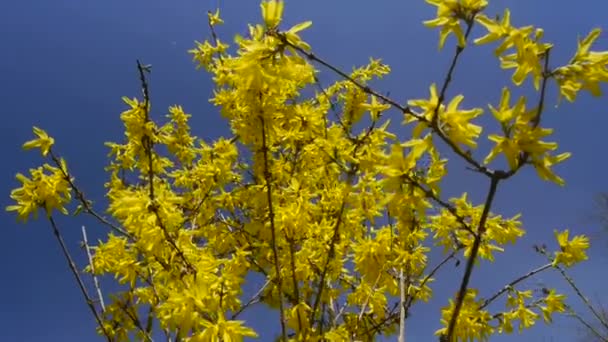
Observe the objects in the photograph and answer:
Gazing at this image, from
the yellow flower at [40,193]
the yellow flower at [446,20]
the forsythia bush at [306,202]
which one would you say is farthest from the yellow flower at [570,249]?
the yellow flower at [40,193]

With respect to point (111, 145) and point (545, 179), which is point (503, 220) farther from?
point (111, 145)

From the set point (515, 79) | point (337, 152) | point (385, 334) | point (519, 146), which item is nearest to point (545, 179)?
point (519, 146)

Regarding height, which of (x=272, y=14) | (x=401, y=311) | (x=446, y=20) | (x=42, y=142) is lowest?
(x=401, y=311)

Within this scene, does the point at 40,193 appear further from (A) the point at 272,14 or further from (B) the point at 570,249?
(B) the point at 570,249

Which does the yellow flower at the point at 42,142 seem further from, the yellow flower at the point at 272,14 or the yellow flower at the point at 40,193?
the yellow flower at the point at 272,14

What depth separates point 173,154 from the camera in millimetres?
4418

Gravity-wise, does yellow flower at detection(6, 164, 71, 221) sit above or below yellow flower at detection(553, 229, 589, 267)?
above

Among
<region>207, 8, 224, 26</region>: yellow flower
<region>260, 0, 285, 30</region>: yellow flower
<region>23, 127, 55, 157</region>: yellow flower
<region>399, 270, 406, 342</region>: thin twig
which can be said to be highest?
<region>207, 8, 224, 26</region>: yellow flower

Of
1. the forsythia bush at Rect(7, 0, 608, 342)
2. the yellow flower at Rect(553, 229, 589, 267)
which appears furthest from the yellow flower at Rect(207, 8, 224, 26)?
the yellow flower at Rect(553, 229, 589, 267)

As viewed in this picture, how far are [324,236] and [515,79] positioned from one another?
1.60 metres

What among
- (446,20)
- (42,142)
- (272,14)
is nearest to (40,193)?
(42,142)

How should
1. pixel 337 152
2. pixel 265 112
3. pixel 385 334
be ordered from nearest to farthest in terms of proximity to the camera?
pixel 265 112
pixel 337 152
pixel 385 334

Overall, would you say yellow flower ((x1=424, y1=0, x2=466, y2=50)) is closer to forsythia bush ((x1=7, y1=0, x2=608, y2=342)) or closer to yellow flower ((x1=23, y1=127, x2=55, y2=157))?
forsythia bush ((x1=7, y1=0, x2=608, y2=342))

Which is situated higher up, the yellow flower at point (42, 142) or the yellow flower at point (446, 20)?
the yellow flower at point (42, 142)
